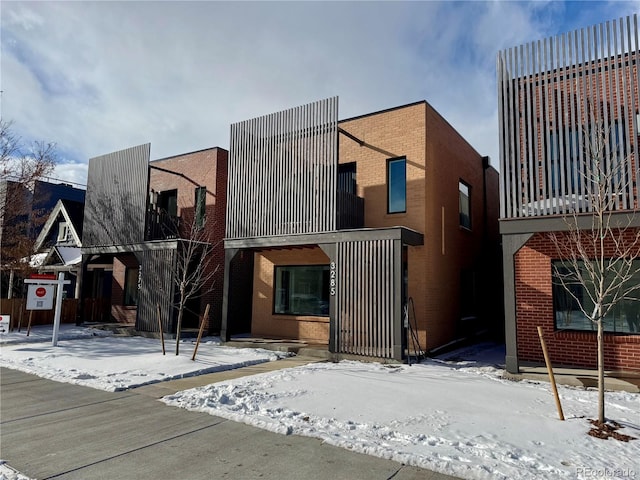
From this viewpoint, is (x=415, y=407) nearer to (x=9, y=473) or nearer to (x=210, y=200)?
(x=9, y=473)

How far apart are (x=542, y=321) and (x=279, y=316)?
27.6ft

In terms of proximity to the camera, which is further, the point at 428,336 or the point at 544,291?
the point at 428,336

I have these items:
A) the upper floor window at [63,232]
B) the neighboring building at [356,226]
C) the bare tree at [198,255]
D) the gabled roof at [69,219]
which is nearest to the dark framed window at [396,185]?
the neighboring building at [356,226]

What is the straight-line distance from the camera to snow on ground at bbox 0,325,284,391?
923 cm

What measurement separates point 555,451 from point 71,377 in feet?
29.6

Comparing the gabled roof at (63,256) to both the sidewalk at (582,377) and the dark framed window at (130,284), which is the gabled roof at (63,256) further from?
the sidewalk at (582,377)

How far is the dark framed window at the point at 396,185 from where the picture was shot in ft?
43.7

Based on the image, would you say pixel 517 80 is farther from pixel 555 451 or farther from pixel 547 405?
pixel 555 451

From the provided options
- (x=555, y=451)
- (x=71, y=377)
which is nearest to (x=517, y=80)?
(x=555, y=451)

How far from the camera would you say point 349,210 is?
13.1 metres

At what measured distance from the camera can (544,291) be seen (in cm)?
1009

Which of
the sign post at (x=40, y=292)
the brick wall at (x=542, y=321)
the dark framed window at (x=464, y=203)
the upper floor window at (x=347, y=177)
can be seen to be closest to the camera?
the brick wall at (x=542, y=321)

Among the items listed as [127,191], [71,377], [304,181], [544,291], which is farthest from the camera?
[127,191]

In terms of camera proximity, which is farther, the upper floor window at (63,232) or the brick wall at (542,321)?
the upper floor window at (63,232)
